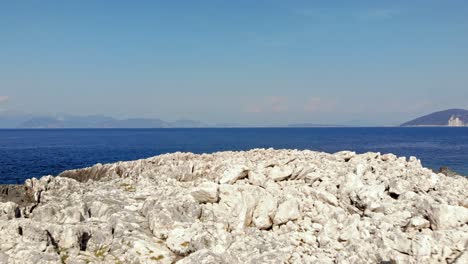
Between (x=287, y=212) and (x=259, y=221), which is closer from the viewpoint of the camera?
(x=259, y=221)

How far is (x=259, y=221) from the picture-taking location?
23188mm

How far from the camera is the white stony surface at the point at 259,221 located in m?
18.3

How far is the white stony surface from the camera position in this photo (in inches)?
720

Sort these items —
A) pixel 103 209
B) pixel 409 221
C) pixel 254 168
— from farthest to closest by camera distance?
pixel 254 168 → pixel 103 209 → pixel 409 221

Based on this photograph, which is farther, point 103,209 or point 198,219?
point 103,209

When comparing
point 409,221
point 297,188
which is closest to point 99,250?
point 297,188

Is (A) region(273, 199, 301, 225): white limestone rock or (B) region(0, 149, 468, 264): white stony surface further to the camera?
(A) region(273, 199, 301, 225): white limestone rock

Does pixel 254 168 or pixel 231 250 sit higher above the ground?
pixel 254 168

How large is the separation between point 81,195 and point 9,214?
17.6 feet

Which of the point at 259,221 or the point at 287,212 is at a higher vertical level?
the point at 287,212

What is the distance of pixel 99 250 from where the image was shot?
18906 mm

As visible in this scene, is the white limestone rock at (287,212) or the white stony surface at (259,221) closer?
the white stony surface at (259,221)

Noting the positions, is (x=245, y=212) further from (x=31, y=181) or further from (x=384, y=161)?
(x=31, y=181)

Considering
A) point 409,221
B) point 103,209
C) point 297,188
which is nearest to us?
point 409,221
